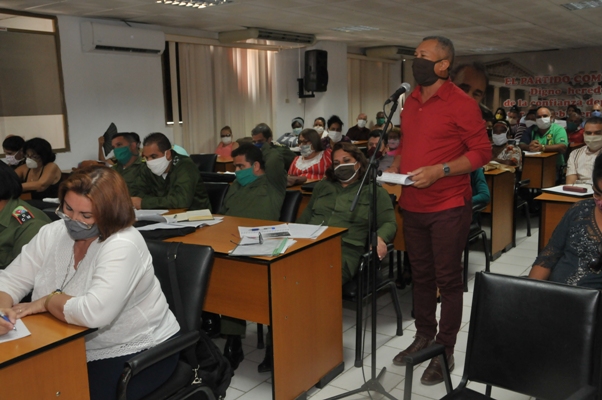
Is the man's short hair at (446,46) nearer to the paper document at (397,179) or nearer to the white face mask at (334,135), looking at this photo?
the paper document at (397,179)

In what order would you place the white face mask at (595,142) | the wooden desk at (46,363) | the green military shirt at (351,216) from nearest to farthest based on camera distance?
the wooden desk at (46,363) < the green military shirt at (351,216) < the white face mask at (595,142)

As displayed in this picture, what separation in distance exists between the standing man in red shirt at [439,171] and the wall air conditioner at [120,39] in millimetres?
5434

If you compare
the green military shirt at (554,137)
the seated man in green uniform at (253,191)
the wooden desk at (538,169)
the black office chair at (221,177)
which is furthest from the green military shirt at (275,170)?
the green military shirt at (554,137)

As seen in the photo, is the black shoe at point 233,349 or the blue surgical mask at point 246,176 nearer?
the black shoe at point 233,349

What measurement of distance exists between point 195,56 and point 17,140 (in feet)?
11.0

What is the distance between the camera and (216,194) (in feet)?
12.7

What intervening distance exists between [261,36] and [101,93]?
256cm

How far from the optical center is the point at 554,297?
172cm

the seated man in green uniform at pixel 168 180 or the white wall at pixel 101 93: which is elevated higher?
the white wall at pixel 101 93

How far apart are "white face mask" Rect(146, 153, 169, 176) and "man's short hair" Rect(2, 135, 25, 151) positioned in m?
2.85

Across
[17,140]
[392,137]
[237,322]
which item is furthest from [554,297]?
[17,140]

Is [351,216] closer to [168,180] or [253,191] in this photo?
[253,191]

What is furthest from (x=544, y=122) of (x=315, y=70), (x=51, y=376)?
(x=51, y=376)

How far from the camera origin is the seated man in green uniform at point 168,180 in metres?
3.70
